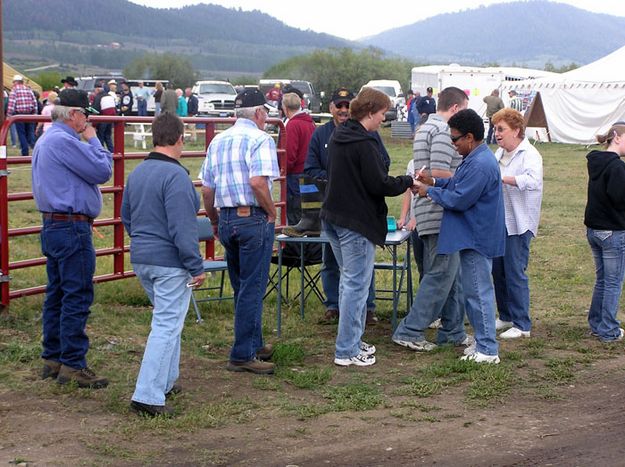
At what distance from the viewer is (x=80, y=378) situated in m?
6.41

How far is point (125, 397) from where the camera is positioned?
20.6 feet

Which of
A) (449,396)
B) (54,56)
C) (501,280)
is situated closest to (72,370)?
(449,396)

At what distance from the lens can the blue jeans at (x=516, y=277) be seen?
792 cm

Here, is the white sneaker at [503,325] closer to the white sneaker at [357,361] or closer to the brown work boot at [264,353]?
the white sneaker at [357,361]

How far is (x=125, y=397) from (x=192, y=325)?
2.09 meters

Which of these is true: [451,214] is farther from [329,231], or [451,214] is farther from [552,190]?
[552,190]

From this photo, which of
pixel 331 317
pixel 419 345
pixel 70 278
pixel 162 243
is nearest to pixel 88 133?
pixel 70 278

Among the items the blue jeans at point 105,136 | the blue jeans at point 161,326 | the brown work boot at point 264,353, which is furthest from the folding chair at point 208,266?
the blue jeans at point 105,136

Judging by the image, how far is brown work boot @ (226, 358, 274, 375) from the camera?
6891mm

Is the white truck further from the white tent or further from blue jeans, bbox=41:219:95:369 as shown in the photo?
blue jeans, bbox=41:219:95:369

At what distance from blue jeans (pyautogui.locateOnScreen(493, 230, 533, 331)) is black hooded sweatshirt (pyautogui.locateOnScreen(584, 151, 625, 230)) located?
0.56 m

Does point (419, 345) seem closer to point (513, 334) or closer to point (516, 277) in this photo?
point (513, 334)

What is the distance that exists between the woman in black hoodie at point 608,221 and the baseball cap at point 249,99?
9.33 feet

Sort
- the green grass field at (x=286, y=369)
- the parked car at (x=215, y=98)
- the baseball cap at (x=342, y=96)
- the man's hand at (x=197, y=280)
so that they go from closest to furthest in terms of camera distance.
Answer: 1. the man's hand at (x=197, y=280)
2. the green grass field at (x=286, y=369)
3. the baseball cap at (x=342, y=96)
4. the parked car at (x=215, y=98)
